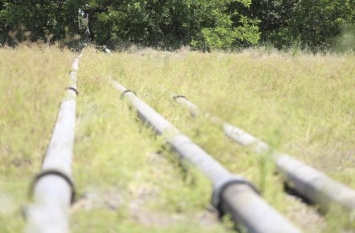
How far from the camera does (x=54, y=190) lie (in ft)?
10.3

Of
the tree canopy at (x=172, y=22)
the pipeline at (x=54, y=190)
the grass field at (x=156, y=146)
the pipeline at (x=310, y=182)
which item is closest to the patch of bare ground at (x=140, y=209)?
the grass field at (x=156, y=146)

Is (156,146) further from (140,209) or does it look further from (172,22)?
(172,22)

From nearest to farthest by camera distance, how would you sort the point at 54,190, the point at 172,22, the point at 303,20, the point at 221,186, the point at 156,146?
1. the point at 54,190
2. the point at 221,186
3. the point at 156,146
4. the point at 172,22
5. the point at 303,20

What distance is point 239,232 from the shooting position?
3148 millimetres

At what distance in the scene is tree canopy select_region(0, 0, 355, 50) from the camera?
2447cm

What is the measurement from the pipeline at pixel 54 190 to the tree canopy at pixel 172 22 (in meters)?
19.8

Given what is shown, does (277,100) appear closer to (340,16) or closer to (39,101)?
(39,101)

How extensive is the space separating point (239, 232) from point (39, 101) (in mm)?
3520

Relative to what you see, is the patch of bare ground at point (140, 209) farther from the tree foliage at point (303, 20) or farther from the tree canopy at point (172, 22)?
the tree foliage at point (303, 20)

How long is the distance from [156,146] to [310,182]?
162cm

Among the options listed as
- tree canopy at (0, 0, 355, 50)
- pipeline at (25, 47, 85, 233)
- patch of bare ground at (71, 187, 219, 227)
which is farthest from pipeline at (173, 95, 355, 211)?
tree canopy at (0, 0, 355, 50)

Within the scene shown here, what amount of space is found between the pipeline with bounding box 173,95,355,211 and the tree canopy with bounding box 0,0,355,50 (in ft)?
63.8

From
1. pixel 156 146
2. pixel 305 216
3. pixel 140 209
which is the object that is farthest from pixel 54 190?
pixel 305 216

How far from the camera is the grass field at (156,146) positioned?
334 centimetres
